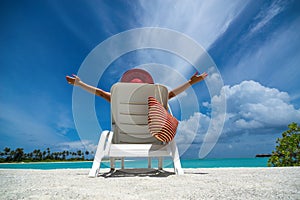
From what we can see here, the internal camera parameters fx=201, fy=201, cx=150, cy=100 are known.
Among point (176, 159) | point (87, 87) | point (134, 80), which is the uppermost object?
point (134, 80)

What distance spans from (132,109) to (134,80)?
73cm

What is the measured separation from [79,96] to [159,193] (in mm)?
2948

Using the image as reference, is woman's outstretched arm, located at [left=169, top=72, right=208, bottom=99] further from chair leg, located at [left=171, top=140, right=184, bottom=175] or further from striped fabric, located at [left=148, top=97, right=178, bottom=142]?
chair leg, located at [left=171, top=140, right=184, bottom=175]

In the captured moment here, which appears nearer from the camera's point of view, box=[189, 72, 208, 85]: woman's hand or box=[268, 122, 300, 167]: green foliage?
box=[189, 72, 208, 85]: woman's hand

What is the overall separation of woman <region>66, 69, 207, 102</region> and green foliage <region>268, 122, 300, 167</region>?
4.01m

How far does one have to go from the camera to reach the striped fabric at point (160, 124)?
2.76 meters

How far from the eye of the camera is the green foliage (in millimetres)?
5750

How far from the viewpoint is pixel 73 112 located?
3.78 metres

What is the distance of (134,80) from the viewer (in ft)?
12.9

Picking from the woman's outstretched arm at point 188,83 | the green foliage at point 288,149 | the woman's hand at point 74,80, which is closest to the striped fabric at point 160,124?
the woman's outstretched arm at point 188,83

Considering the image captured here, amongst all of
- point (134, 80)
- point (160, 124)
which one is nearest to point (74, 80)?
point (134, 80)

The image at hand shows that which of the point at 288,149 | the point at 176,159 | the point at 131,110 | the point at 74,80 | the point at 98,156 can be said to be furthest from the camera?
the point at 288,149

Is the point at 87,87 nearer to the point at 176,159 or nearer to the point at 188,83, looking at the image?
the point at 188,83

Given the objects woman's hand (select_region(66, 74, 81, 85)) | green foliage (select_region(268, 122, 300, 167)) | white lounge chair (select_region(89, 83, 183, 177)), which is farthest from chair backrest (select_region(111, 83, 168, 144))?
green foliage (select_region(268, 122, 300, 167))
